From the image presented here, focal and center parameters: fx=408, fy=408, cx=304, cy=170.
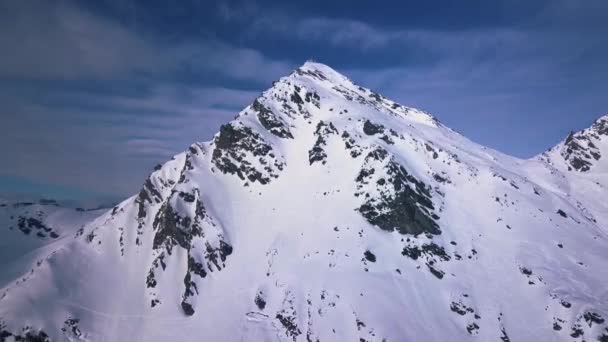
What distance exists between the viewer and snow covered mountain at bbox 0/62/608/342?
64625 millimetres

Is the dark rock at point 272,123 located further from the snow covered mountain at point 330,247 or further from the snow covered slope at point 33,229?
the snow covered slope at point 33,229

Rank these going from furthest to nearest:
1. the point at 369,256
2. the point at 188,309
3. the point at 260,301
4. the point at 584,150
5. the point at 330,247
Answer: the point at 584,150 → the point at 188,309 → the point at 330,247 → the point at 369,256 → the point at 260,301

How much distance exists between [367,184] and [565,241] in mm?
38341

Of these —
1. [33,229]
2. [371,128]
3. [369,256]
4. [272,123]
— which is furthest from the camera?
[33,229]

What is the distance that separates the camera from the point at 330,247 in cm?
7550

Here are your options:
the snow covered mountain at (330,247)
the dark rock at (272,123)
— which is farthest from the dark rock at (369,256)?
the dark rock at (272,123)

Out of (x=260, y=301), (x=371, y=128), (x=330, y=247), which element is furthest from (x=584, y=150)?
(x=260, y=301)

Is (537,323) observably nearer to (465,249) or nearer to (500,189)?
(465,249)

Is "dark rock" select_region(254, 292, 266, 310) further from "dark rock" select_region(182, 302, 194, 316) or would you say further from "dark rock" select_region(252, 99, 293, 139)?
"dark rock" select_region(252, 99, 293, 139)

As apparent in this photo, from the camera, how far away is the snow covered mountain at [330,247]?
64625 mm

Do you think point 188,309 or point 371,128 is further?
point 371,128

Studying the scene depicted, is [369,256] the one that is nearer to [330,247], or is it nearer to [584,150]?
[330,247]

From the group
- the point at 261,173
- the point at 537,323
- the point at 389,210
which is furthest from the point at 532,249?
the point at 261,173

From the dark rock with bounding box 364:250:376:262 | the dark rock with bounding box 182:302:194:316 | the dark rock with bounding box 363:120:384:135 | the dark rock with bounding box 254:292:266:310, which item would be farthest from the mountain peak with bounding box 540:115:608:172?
the dark rock with bounding box 182:302:194:316
